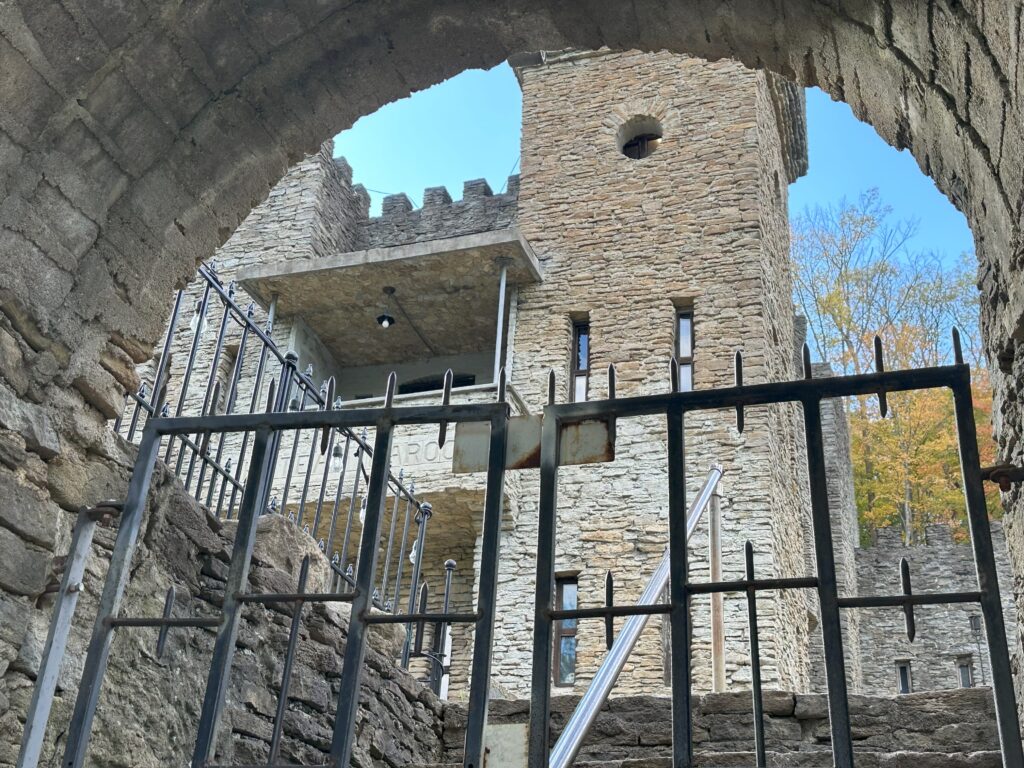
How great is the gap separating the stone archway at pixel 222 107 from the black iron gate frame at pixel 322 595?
22.2 inches

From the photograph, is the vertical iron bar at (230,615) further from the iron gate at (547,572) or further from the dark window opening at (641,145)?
the dark window opening at (641,145)

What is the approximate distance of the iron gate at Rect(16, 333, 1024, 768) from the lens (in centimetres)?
257

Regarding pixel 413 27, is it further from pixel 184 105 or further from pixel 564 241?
pixel 564 241

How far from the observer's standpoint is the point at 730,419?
40.8ft

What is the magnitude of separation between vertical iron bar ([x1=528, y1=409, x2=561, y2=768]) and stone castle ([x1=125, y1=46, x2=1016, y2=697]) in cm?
805

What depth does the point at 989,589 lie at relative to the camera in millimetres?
2531

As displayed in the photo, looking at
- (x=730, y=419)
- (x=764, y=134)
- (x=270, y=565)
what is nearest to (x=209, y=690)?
(x=270, y=565)

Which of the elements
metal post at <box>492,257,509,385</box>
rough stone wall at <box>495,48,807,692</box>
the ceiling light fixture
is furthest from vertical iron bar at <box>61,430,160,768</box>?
the ceiling light fixture

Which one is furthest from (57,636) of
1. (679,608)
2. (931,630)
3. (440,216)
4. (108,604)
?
(931,630)

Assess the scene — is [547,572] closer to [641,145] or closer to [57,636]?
[57,636]

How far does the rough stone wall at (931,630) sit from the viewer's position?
57.8 ft

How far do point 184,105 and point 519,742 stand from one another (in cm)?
239

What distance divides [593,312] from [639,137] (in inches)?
119

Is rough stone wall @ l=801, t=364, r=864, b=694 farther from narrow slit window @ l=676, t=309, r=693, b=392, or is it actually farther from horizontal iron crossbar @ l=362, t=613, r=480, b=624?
horizontal iron crossbar @ l=362, t=613, r=480, b=624
